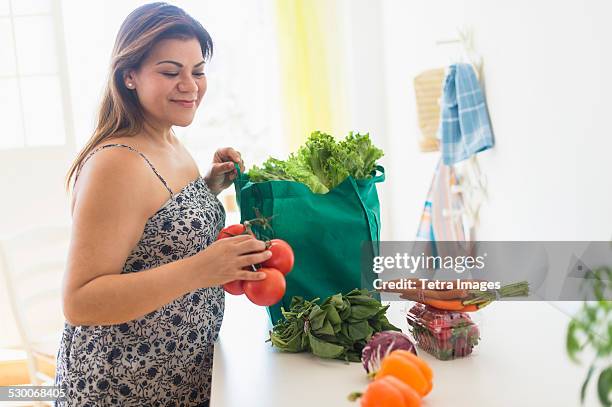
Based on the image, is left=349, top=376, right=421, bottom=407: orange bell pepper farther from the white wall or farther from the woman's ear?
the woman's ear

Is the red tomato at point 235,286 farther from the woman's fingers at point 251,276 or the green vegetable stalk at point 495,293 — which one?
the green vegetable stalk at point 495,293

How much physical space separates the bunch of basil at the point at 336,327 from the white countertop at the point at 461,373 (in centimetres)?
2

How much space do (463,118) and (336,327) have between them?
3.58 ft

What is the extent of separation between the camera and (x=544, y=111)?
4.92 ft

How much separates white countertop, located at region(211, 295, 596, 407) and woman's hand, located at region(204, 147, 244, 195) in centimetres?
43

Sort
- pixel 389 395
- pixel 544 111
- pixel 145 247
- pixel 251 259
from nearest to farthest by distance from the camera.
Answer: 1. pixel 389 395
2. pixel 251 259
3. pixel 145 247
4. pixel 544 111

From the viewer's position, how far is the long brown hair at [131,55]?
1.26 metres

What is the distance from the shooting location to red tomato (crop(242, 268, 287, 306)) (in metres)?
1.11

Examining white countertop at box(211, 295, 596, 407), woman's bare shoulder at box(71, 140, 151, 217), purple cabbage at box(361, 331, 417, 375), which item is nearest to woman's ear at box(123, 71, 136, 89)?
woman's bare shoulder at box(71, 140, 151, 217)

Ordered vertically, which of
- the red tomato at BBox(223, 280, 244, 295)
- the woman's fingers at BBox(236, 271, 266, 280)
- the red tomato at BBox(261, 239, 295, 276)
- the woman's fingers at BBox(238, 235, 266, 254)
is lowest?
the red tomato at BBox(223, 280, 244, 295)

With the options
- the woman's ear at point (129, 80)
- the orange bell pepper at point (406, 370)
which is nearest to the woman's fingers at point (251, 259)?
the orange bell pepper at point (406, 370)

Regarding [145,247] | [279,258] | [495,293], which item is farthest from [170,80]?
[495,293]

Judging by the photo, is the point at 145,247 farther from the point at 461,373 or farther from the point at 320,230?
the point at 461,373

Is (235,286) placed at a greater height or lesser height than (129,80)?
lesser
